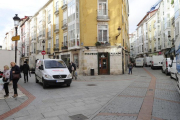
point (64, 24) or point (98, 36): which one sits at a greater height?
point (64, 24)

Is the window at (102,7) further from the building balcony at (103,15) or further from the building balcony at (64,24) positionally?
the building balcony at (64,24)

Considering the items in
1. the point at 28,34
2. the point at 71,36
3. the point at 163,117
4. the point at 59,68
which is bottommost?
the point at 163,117

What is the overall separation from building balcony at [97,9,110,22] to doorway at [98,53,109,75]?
15.2 ft

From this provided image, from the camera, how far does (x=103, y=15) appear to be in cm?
2059

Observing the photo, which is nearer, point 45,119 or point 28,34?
point 45,119

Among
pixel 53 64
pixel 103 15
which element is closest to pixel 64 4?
pixel 103 15

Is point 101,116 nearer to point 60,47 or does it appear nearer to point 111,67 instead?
point 111,67

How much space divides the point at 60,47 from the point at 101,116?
23.0 metres

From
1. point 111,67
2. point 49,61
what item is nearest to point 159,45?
point 111,67

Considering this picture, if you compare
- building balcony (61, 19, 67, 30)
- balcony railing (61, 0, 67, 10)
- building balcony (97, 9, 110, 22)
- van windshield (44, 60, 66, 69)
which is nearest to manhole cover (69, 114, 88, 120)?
van windshield (44, 60, 66, 69)

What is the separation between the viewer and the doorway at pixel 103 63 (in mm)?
20359

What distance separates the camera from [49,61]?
11.4 m

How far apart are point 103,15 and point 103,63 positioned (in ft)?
21.1

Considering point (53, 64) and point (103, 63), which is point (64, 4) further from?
point (53, 64)
